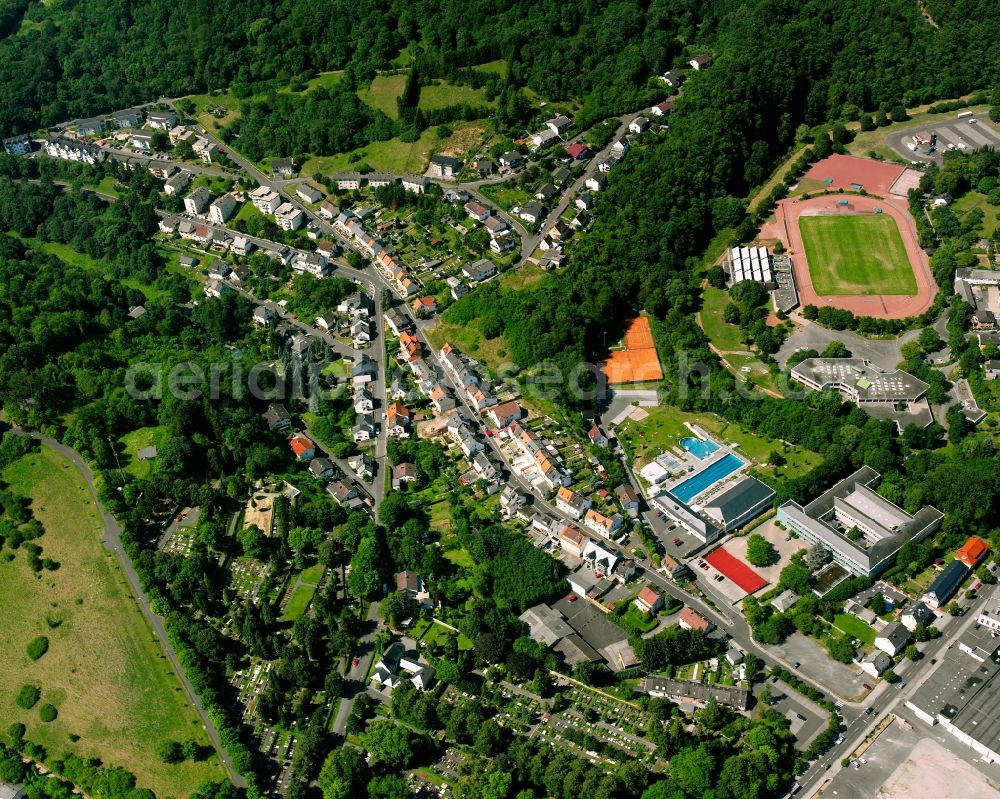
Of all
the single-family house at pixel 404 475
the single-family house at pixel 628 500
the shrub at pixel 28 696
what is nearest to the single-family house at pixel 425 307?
the single-family house at pixel 404 475

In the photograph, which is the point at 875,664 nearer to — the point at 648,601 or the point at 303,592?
the point at 648,601

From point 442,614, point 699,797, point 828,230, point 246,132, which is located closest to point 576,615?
point 442,614

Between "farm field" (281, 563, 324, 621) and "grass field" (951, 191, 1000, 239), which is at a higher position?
"grass field" (951, 191, 1000, 239)

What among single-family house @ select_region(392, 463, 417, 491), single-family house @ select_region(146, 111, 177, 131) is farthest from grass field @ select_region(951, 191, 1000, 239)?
single-family house @ select_region(146, 111, 177, 131)

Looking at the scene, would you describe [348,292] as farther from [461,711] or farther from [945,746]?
[945,746]

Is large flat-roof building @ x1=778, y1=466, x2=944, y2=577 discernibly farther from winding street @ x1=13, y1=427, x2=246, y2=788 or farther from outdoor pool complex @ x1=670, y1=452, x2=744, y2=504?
winding street @ x1=13, y1=427, x2=246, y2=788

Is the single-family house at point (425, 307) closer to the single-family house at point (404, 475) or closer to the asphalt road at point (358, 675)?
the single-family house at point (404, 475)
